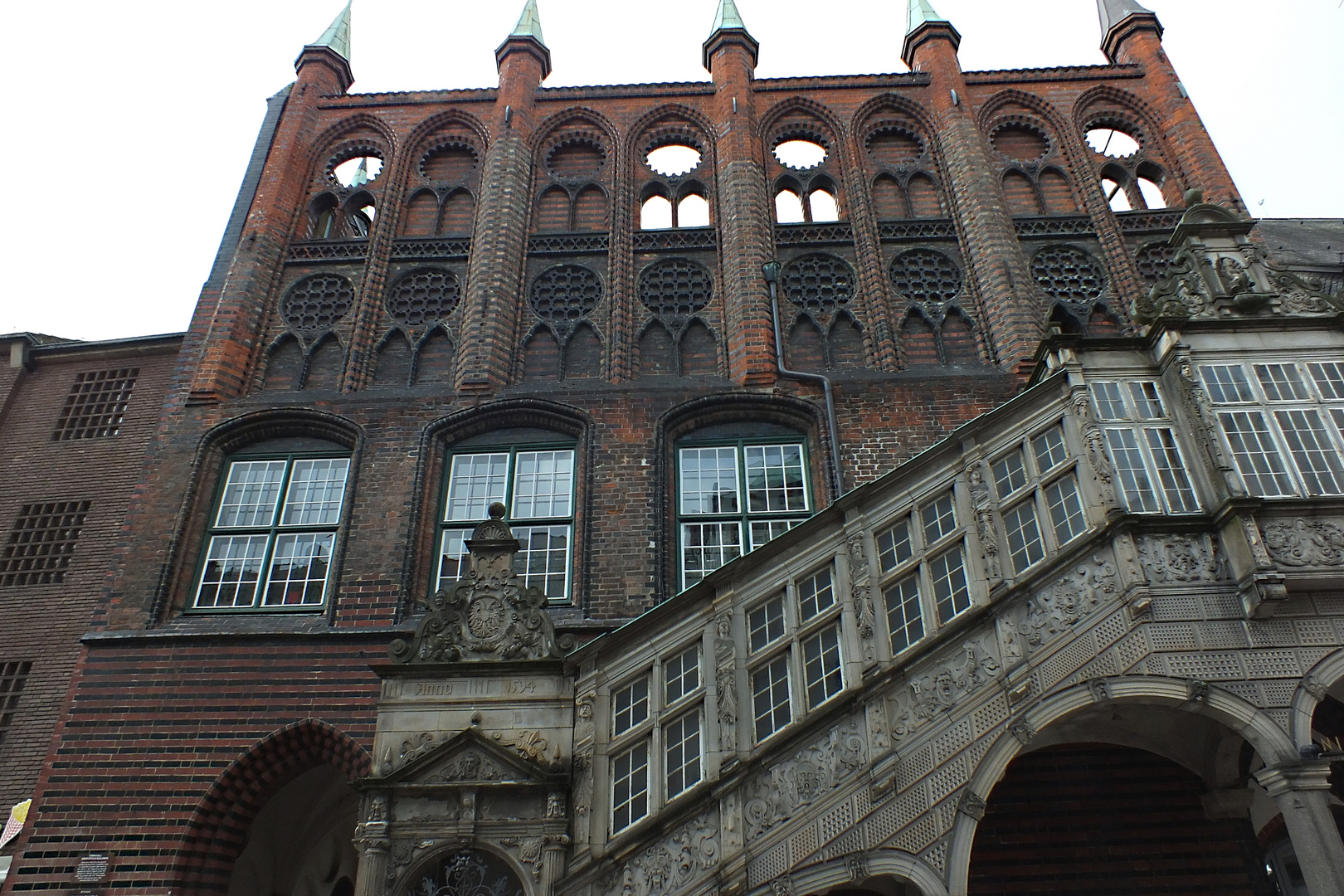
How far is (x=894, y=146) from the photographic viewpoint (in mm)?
16375

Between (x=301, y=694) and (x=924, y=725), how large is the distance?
7524 millimetres

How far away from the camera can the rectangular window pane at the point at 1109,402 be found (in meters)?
8.81

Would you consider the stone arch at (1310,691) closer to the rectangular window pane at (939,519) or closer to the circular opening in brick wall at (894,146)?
the rectangular window pane at (939,519)

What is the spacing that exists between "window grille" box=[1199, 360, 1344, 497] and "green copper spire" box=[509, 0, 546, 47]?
13842mm

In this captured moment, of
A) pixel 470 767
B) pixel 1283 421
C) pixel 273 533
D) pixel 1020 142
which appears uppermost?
pixel 1020 142

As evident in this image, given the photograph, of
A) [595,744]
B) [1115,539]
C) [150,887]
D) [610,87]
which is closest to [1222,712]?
[1115,539]

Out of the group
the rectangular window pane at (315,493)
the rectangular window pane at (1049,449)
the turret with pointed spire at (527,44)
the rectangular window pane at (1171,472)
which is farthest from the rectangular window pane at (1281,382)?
the turret with pointed spire at (527,44)

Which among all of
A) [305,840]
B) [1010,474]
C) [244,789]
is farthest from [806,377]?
[305,840]

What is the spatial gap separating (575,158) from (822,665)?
11.7 meters

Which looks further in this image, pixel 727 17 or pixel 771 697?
pixel 727 17

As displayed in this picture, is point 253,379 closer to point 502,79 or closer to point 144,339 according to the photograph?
point 144,339

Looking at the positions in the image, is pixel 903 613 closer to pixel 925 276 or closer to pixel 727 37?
pixel 925 276

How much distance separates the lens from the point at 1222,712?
729 cm

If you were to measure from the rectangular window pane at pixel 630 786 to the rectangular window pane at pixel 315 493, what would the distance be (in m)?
6.55
